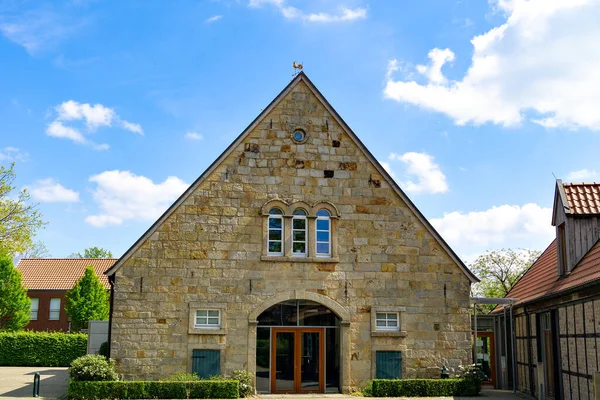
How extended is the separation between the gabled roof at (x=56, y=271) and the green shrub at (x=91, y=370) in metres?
29.7

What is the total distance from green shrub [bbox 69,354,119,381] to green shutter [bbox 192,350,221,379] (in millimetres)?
2275

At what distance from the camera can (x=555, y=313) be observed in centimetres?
1780

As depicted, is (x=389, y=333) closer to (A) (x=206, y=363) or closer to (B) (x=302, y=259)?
(B) (x=302, y=259)

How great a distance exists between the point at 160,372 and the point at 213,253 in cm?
382

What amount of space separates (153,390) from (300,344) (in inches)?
181

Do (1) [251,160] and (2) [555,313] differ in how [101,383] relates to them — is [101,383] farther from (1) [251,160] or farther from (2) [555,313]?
(2) [555,313]

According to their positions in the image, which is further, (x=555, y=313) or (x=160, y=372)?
(x=160, y=372)

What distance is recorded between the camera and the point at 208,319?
19609 millimetres

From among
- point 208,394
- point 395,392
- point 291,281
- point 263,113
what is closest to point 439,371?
point 395,392

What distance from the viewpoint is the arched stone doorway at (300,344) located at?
19641mm

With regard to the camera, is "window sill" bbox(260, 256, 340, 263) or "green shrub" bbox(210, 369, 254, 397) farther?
"window sill" bbox(260, 256, 340, 263)

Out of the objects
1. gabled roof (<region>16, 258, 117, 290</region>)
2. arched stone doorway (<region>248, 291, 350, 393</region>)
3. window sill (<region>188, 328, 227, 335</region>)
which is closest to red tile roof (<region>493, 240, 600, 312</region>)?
arched stone doorway (<region>248, 291, 350, 393</region>)

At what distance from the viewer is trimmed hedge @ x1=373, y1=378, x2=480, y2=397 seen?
19.0 meters

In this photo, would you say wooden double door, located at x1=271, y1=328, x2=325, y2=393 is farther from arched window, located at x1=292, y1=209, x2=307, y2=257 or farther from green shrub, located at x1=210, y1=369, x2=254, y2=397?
arched window, located at x1=292, y1=209, x2=307, y2=257
